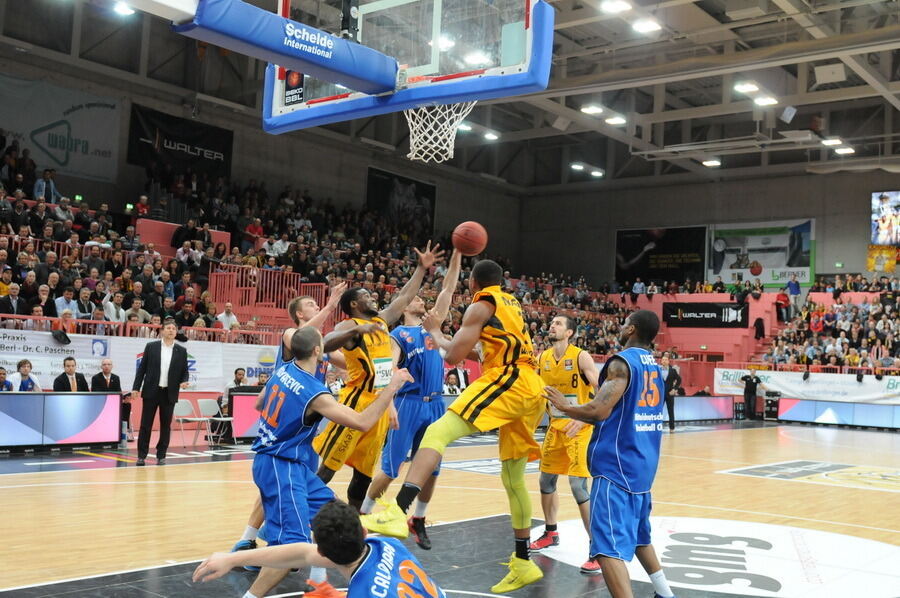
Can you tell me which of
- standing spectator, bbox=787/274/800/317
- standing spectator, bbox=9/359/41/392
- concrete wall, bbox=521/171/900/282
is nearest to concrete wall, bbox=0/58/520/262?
concrete wall, bbox=521/171/900/282

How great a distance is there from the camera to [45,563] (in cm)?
616

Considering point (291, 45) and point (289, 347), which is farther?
point (291, 45)

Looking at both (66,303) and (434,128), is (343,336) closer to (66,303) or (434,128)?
(434,128)

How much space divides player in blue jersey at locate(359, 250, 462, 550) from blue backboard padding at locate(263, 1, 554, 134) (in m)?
1.57

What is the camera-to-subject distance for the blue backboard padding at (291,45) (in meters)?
6.34

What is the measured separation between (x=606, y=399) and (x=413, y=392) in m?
2.70

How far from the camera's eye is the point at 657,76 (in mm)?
22844

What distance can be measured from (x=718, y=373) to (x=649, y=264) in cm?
1121

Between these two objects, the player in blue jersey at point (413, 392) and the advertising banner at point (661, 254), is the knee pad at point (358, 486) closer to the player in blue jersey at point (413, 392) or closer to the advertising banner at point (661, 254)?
the player in blue jersey at point (413, 392)

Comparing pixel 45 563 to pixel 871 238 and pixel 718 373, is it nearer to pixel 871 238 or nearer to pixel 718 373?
pixel 718 373

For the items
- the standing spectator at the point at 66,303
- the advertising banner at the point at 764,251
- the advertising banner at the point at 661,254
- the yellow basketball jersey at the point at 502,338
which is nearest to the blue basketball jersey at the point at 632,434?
the yellow basketball jersey at the point at 502,338

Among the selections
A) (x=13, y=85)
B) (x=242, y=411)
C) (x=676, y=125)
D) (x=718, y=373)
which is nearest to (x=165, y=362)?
(x=242, y=411)

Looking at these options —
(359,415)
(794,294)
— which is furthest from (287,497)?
(794,294)

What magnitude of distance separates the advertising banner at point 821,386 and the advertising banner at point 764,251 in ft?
29.6
